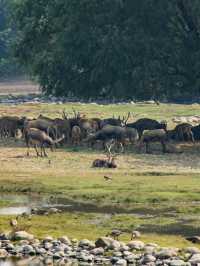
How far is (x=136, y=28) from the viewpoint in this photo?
5019 cm

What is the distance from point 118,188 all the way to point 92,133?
1388 centimetres

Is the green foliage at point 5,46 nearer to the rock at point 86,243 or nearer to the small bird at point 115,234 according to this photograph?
the small bird at point 115,234

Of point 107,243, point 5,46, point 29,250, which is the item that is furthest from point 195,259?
point 5,46

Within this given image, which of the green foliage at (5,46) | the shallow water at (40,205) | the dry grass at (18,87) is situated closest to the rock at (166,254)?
the shallow water at (40,205)

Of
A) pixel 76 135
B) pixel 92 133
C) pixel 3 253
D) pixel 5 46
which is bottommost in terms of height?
pixel 3 253

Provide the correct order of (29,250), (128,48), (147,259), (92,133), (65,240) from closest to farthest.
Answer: (147,259), (29,250), (65,240), (92,133), (128,48)

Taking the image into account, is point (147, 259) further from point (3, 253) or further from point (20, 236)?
point (20, 236)

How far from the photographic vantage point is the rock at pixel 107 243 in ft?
83.5

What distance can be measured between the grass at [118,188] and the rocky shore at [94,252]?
0.91m

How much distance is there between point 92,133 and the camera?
4891 cm

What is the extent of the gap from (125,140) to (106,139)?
970 mm

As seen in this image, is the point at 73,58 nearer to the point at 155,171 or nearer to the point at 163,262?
the point at 155,171

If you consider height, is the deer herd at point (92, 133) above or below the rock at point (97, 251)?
above

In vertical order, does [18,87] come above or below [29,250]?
below
